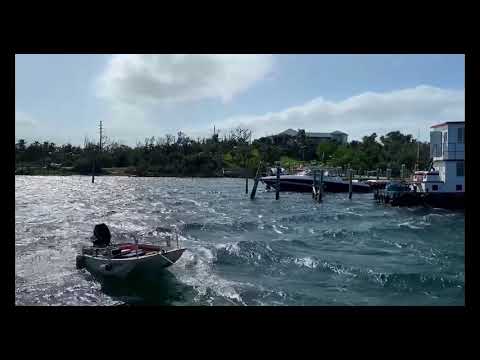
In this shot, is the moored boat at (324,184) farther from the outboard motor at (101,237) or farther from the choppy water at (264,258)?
the outboard motor at (101,237)

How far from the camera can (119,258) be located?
11.4 metres

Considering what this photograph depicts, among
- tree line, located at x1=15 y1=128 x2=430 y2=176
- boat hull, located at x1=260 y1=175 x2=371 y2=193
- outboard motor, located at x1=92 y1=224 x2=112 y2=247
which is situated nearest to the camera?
outboard motor, located at x1=92 y1=224 x2=112 y2=247

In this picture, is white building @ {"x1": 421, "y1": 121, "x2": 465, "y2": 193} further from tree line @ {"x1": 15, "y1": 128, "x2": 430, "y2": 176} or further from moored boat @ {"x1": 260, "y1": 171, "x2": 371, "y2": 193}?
tree line @ {"x1": 15, "y1": 128, "x2": 430, "y2": 176}

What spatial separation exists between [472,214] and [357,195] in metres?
41.7

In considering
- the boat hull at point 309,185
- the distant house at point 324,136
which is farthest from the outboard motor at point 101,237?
the distant house at point 324,136

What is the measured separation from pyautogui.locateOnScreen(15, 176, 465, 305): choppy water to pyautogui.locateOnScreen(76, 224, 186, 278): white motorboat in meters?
0.34

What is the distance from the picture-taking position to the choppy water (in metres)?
11.1

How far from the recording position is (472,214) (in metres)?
2.62

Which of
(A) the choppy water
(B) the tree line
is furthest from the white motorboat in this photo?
(B) the tree line
